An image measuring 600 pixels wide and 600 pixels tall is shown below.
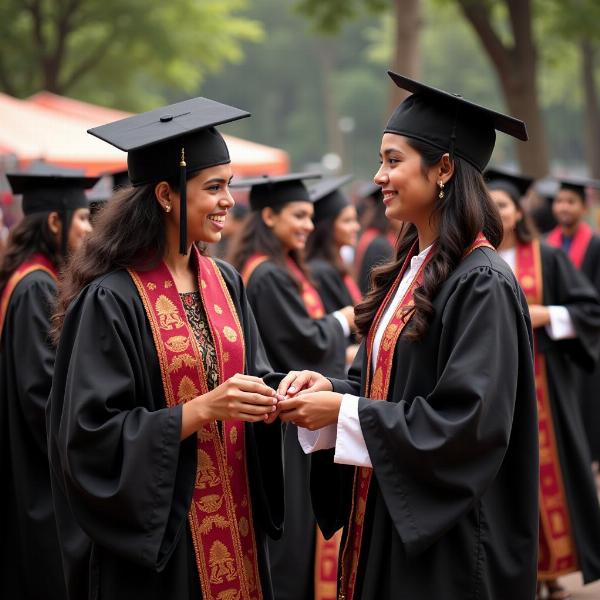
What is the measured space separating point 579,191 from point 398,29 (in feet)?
17.0

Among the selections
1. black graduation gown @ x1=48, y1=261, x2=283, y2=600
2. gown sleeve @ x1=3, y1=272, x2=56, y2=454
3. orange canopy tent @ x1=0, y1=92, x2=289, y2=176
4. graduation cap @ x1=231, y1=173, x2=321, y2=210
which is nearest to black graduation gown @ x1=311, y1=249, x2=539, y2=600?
black graduation gown @ x1=48, y1=261, x2=283, y2=600

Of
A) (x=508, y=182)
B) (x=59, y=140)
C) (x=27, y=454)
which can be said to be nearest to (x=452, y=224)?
(x=27, y=454)

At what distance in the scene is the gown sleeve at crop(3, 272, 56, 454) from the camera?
4848 mm

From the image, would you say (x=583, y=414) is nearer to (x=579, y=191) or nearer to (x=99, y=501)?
(x=579, y=191)

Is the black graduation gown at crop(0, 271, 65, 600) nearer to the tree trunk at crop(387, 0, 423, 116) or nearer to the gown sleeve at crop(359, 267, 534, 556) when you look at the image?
the gown sleeve at crop(359, 267, 534, 556)

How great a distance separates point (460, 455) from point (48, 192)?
3067 millimetres

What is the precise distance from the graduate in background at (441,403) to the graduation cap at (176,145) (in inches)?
23.4

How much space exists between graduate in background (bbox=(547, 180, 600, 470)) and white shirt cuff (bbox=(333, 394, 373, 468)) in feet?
18.8

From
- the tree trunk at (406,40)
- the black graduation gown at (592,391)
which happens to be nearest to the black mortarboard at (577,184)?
the black graduation gown at (592,391)

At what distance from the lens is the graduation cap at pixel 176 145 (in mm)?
3527

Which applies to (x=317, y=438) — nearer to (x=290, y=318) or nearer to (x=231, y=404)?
(x=231, y=404)

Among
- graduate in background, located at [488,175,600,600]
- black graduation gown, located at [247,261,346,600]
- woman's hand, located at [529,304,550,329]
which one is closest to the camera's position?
black graduation gown, located at [247,261,346,600]

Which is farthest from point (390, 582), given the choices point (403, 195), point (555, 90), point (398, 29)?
point (555, 90)

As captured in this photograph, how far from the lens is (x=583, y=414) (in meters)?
8.79
